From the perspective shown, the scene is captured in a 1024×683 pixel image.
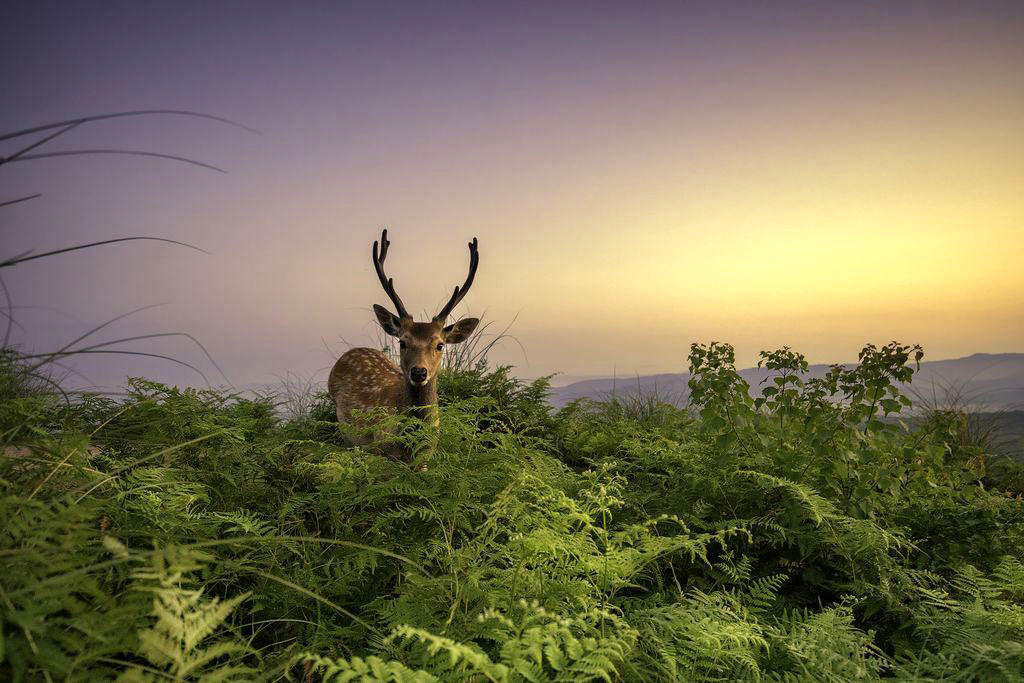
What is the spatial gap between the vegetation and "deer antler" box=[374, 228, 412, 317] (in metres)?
2.38

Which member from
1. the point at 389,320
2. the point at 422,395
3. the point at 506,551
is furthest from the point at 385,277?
the point at 506,551

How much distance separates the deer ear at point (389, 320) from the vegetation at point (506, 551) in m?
2.22

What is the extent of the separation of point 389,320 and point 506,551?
5.39 meters

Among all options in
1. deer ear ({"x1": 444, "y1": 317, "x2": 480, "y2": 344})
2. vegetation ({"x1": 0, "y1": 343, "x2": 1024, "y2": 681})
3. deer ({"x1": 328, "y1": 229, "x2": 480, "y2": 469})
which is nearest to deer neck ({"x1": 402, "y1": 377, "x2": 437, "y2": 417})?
deer ({"x1": 328, "y1": 229, "x2": 480, "y2": 469})

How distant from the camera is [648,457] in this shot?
→ 461 centimetres

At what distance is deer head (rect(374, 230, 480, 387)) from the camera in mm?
6621

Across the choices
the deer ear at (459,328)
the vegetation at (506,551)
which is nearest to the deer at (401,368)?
the deer ear at (459,328)

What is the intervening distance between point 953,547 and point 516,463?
278cm

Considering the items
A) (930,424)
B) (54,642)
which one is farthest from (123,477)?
(930,424)

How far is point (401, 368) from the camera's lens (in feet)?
23.2

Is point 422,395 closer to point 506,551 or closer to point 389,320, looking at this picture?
point 389,320

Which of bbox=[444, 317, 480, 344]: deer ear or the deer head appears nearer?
the deer head

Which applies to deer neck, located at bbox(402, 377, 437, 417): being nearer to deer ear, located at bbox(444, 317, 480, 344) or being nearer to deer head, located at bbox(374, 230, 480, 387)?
deer head, located at bbox(374, 230, 480, 387)

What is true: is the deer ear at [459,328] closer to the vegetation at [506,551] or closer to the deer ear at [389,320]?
the deer ear at [389,320]
